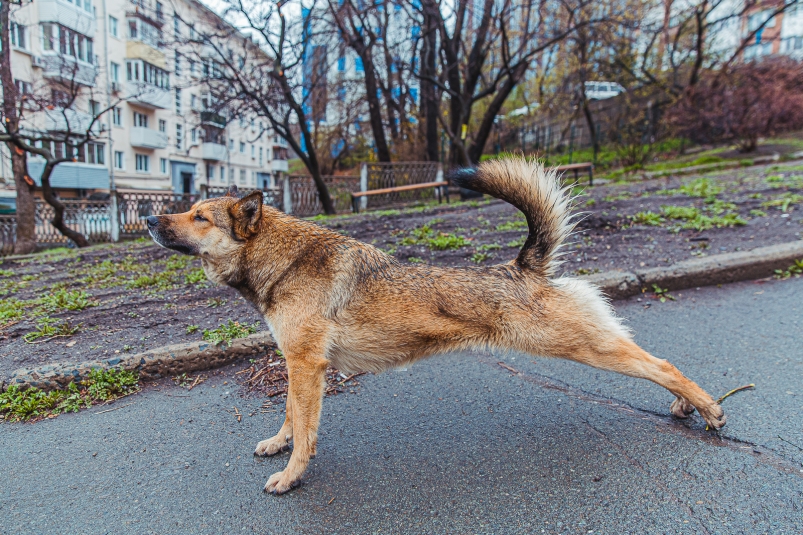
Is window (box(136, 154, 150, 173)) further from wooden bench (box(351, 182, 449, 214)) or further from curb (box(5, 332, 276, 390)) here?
curb (box(5, 332, 276, 390))

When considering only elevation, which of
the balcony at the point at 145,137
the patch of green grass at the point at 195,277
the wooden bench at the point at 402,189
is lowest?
the patch of green grass at the point at 195,277

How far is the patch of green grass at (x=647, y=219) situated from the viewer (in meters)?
7.26

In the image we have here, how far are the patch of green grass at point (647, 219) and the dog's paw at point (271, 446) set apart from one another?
6.56 m

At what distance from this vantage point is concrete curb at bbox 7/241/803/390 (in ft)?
11.3

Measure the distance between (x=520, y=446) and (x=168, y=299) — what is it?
166 inches

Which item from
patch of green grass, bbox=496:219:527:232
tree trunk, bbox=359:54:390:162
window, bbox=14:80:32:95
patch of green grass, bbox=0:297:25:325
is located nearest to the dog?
patch of green grass, bbox=0:297:25:325

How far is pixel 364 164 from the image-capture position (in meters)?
18.7

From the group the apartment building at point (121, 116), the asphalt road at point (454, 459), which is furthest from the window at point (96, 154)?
the asphalt road at point (454, 459)

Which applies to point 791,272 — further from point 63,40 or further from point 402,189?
point 63,40

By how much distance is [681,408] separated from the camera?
2.81 m

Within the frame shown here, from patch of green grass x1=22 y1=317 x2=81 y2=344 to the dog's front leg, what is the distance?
2864 millimetres

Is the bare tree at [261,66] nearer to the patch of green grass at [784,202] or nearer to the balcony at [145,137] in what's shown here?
the patch of green grass at [784,202]

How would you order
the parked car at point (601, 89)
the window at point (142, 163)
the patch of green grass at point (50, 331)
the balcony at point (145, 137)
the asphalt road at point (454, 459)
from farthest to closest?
1. the window at point (142, 163)
2. the balcony at point (145, 137)
3. the parked car at point (601, 89)
4. the patch of green grass at point (50, 331)
5. the asphalt road at point (454, 459)

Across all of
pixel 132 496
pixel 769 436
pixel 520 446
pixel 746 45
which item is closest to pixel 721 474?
pixel 769 436
